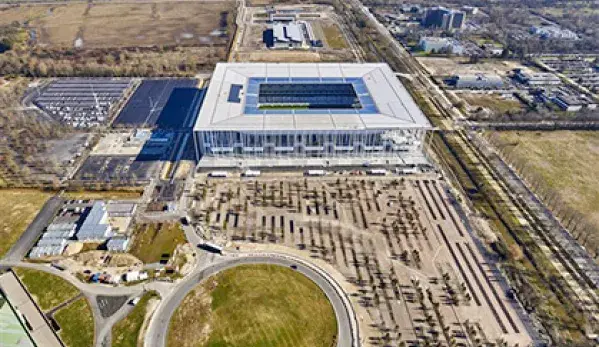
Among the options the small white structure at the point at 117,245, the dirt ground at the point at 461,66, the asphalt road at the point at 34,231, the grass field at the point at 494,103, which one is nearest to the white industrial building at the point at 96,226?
the small white structure at the point at 117,245

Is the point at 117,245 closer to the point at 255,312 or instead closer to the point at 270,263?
the point at 270,263

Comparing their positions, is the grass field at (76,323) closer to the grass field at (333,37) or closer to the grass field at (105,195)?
the grass field at (105,195)

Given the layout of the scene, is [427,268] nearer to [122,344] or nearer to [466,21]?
[122,344]

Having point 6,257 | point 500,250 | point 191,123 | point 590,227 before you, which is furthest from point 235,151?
point 590,227

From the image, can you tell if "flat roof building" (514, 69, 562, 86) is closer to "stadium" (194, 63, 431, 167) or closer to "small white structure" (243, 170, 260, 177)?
"stadium" (194, 63, 431, 167)

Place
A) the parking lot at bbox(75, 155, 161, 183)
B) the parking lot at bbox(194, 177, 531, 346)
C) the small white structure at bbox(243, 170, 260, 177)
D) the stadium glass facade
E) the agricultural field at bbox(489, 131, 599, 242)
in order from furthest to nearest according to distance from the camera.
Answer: the stadium glass facade → the small white structure at bbox(243, 170, 260, 177) → the parking lot at bbox(75, 155, 161, 183) → the agricultural field at bbox(489, 131, 599, 242) → the parking lot at bbox(194, 177, 531, 346)

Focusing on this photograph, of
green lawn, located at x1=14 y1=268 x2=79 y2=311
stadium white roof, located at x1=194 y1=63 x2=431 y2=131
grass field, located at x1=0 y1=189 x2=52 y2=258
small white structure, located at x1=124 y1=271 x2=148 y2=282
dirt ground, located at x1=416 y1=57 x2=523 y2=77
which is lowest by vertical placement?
green lawn, located at x1=14 y1=268 x2=79 y2=311

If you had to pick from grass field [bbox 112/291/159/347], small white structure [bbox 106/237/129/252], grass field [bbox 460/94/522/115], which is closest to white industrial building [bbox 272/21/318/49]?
grass field [bbox 460/94/522/115]
